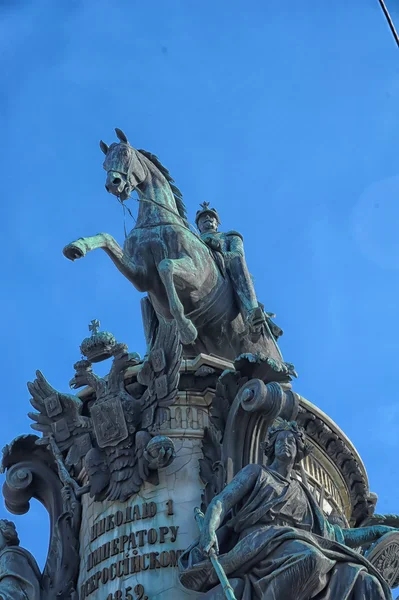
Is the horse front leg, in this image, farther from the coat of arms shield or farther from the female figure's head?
the female figure's head

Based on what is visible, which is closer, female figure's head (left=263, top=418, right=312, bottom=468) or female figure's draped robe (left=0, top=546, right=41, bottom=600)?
female figure's head (left=263, top=418, right=312, bottom=468)

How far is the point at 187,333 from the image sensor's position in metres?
19.7

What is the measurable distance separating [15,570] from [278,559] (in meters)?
4.77

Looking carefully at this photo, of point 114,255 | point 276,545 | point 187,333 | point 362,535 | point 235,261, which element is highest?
point 235,261

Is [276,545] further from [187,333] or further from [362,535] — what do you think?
[187,333]

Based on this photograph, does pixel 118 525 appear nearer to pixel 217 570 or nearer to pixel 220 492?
pixel 220 492

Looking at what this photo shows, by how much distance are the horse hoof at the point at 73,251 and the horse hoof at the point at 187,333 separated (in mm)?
1933

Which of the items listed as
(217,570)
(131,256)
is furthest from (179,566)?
(131,256)

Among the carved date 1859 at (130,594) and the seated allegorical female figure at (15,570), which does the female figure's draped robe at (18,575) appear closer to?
the seated allegorical female figure at (15,570)

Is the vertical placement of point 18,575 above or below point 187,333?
below

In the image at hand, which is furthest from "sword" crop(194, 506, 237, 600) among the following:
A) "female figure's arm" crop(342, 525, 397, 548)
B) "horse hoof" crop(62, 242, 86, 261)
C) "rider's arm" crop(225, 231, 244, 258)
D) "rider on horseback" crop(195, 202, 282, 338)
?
"rider's arm" crop(225, 231, 244, 258)

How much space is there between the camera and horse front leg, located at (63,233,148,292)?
19547mm

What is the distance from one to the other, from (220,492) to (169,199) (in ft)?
20.3

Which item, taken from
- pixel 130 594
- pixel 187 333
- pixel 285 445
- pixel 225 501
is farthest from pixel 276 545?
pixel 187 333
